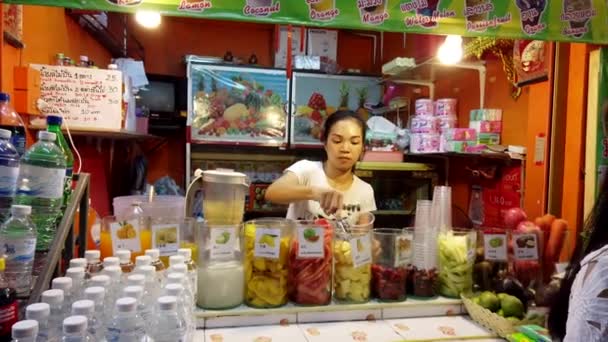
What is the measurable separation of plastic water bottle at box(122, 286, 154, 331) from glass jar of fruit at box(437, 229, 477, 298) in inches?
43.8

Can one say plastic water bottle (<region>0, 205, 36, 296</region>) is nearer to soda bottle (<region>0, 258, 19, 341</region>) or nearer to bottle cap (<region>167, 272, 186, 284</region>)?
soda bottle (<region>0, 258, 19, 341</region>)

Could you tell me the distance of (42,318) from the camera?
814mm

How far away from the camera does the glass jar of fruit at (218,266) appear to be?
142 centimetres

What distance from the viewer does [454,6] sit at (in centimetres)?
185

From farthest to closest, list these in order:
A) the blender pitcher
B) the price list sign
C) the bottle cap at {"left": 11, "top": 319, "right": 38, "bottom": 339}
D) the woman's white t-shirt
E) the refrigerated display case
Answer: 1. the refrigerated display case
2. the woman's white t-shirt
3. the price list sign
4. the blender pitcher
5. the bottle cap at {"left": 11, "top": 319, "right": 38, "bottom": 339}

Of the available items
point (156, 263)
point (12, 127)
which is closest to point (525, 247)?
point (156, 263)

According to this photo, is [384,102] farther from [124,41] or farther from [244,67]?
[124,41]

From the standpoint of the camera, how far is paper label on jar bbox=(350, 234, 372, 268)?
149 cm

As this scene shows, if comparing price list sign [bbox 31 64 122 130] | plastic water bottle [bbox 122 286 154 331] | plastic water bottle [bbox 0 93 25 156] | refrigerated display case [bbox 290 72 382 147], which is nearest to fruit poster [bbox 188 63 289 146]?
refrigerated display case [bbox 290 72 382 147]

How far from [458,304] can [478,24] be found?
4.01 ft

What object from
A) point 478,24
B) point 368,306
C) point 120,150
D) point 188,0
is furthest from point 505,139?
point 120,150

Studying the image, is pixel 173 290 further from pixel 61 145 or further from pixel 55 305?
pixel 61 145

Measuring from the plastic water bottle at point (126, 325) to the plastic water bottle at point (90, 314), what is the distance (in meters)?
0.05

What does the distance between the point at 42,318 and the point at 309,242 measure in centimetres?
83
